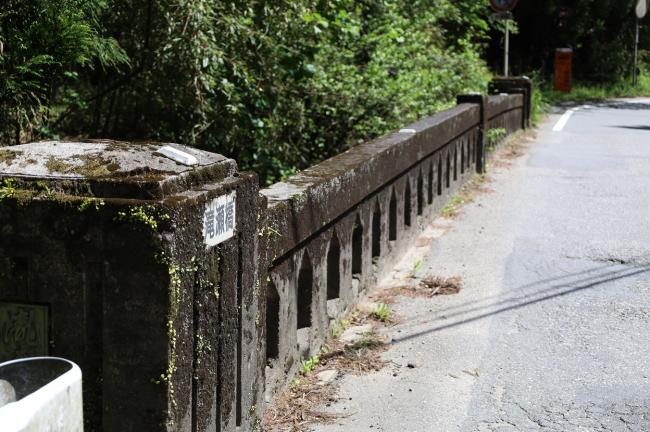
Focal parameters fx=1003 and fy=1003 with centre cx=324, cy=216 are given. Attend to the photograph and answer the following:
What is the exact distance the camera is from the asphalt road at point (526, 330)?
187 inches

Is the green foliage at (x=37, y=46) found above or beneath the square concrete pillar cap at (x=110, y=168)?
above

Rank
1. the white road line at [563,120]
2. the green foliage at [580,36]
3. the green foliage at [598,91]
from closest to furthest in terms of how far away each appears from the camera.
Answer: the white road line at [563,120] < the green foliage at [598,91] < the green foliage at [580,36]

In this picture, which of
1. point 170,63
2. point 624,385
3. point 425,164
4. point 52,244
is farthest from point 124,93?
point 52,244

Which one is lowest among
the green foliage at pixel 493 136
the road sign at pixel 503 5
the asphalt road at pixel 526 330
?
the asphalt road at pixel 526 330

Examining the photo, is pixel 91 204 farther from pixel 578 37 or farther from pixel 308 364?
pixel 578 37

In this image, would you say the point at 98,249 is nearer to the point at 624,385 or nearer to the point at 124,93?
the point at 624,385

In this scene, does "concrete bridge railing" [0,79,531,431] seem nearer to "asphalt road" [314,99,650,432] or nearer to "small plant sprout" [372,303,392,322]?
"asphalt road" [314,99,650,432]

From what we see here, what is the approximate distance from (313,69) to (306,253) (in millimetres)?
5696

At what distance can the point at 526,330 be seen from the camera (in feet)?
20.0

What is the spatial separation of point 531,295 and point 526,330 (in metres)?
0.88

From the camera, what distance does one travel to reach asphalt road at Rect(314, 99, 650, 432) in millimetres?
4746

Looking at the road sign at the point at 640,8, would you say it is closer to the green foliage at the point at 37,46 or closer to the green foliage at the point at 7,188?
the green foliage at the point at 37,46

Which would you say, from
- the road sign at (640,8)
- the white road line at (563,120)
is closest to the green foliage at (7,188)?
the white road line at (563,120)

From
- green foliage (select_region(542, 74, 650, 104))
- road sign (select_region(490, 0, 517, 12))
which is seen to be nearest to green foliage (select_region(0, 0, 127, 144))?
road sign (select_region(490, 0, 517, 12))
